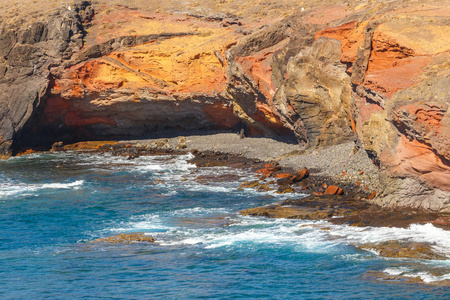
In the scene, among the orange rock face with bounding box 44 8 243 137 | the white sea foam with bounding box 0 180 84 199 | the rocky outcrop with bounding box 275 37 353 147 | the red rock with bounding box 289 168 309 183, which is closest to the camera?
the red rock with bounding box 289 168 309 183

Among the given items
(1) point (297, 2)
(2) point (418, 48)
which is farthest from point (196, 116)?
(2) point (418, 48)

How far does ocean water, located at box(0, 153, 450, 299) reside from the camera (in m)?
16.8

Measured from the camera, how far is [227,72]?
47781 millimetres

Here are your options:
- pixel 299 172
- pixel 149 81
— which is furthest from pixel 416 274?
pixel 149 81

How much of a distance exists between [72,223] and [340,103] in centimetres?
2188

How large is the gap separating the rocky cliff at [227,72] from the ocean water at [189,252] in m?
5.95

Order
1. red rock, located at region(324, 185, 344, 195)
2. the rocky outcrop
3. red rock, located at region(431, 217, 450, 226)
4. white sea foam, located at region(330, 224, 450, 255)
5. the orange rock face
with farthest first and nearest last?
the orange rock face, the rocky outcrop, red rock, located at region(324, 185, 344, 195), red rock, located at region(431, 217, 450, 226), white sea foam, located at region(330, 224, 450, 255)

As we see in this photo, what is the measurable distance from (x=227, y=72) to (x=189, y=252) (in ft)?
96.9

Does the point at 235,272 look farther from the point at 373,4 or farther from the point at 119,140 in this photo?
the point at 119,140

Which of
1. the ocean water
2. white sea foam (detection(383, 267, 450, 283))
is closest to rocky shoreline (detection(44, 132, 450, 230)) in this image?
the ocean water

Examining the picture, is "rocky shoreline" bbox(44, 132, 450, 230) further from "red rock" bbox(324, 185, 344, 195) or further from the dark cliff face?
the dark cliff face

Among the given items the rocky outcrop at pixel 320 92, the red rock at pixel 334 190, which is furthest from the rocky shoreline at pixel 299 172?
the rocky outcrop at pixel 320 92

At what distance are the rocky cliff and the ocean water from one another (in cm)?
595

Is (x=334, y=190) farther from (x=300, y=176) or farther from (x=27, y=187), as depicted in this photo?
(x=27, y=187)
